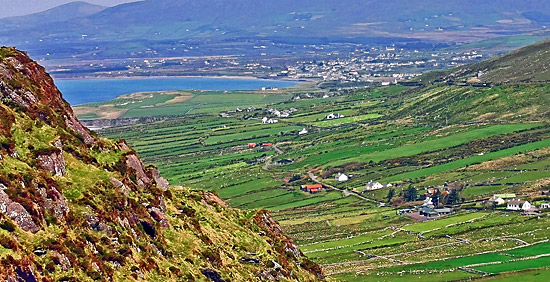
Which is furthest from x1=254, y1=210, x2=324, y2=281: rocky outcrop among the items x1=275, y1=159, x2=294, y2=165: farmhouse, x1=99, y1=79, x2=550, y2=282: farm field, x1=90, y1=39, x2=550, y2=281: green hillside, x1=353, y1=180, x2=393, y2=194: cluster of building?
x1=275, y1=159, x2=294, y2=165: farmhouse

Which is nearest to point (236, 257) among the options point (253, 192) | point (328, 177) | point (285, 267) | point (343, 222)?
point (285, 267)

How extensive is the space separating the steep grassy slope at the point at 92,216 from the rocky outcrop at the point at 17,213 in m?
0.04

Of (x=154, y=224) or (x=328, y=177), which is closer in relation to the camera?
(x=154, y=224)

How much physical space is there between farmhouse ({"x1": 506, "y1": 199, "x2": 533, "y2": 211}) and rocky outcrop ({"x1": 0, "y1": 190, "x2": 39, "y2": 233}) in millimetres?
107127

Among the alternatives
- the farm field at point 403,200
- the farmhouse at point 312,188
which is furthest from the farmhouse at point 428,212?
the farmhouse at point 312,188

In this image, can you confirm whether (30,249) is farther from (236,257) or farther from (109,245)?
(236,257)

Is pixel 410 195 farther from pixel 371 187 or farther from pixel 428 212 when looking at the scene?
pixel 428 212

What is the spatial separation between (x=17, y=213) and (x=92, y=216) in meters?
5.27

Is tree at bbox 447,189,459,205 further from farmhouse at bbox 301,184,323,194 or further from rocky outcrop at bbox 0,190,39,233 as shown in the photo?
rocky outcrop at bbox 0,190,39,233

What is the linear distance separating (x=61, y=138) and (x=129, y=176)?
415 centimetres

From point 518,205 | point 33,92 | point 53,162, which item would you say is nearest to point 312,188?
point 518,205

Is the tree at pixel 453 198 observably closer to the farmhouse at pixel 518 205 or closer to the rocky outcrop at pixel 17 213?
the farmhouse at pixel 518 205

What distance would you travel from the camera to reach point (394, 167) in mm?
179125

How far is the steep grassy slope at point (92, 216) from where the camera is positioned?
3528 cm
